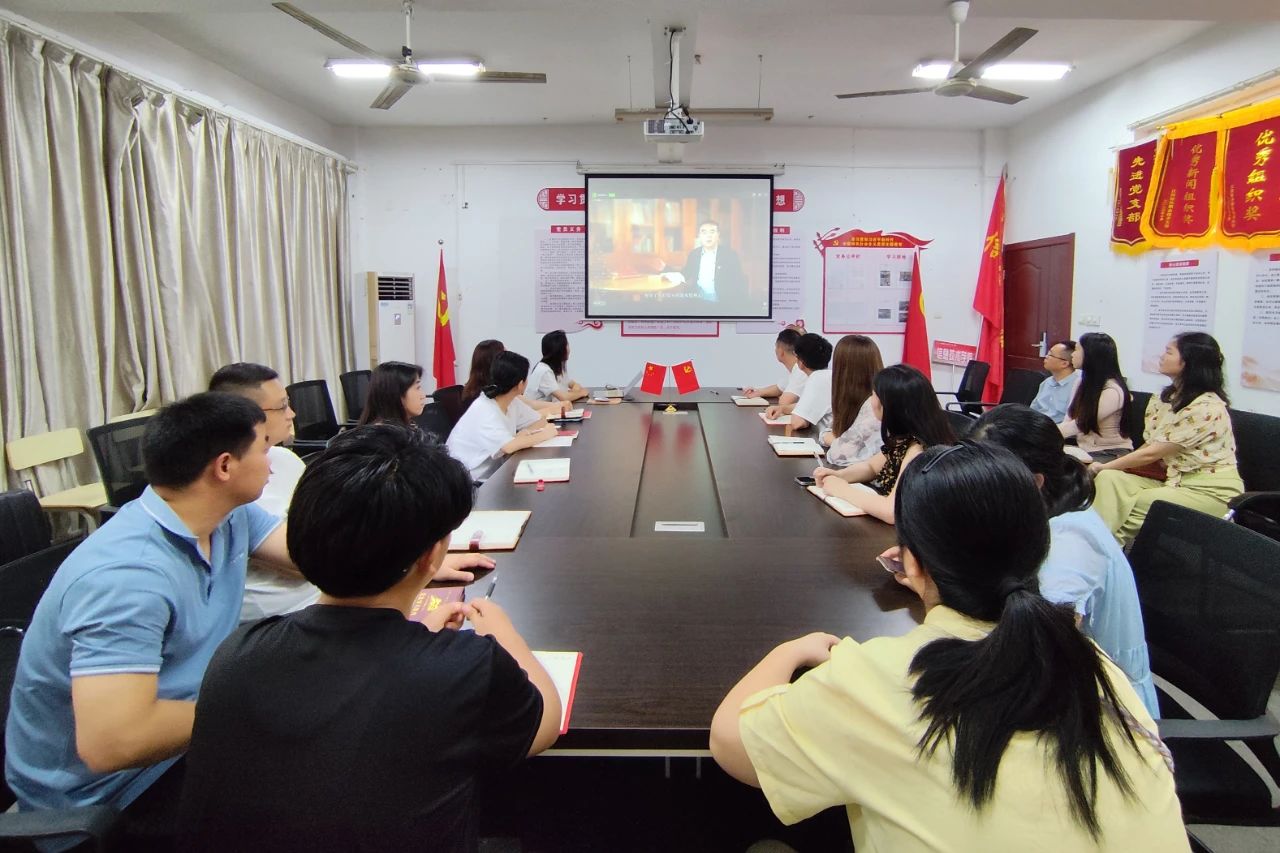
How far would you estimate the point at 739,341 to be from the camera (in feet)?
20.5

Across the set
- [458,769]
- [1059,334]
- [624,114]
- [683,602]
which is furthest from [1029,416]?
[1059,334]

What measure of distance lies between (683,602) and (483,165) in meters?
5.44

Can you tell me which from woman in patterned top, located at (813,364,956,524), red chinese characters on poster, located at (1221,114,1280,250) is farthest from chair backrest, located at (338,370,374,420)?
red chinese characters on poster, located at (1221,114,1280,250)

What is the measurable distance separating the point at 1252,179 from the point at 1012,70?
1.37 meters

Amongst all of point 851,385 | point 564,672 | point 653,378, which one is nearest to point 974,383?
point 653,378

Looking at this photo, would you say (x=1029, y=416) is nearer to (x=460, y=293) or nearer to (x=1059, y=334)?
(x=1059, y=334)

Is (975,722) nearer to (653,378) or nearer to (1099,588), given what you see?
(1099,588)

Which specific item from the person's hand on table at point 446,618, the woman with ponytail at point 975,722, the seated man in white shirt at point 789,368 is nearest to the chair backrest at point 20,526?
the person's hand on table at point 446,618

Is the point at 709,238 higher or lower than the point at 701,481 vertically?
higher

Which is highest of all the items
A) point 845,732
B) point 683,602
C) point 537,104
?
point 537,104

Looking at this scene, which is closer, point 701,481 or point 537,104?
point 701,481

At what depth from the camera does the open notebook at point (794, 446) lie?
305 cm

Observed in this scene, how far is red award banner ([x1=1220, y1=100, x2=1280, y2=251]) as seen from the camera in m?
3.43

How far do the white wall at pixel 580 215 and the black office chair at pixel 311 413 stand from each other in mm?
1774
